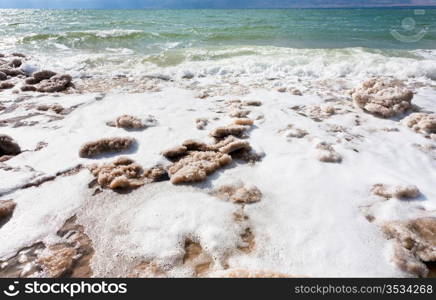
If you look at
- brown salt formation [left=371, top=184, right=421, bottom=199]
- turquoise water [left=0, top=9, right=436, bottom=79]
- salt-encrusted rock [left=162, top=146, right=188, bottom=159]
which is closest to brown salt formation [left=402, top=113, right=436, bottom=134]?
brown salt formation [left=371, top=184, right=421, bottom=199]

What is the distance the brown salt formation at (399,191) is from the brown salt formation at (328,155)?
0.62 m

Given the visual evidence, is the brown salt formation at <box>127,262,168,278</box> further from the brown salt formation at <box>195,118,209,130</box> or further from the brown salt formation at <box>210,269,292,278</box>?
the brown salt formation at <box>195,118,209,130</box>

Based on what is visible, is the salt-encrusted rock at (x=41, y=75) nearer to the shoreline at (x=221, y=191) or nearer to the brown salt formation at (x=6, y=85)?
the brown salt formation at (x=6, y=85)

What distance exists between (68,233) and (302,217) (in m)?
2.01

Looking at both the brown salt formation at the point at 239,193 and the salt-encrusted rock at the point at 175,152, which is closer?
the brown salt formation at the point at 239,193

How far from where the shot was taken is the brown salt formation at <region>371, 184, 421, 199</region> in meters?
2.54

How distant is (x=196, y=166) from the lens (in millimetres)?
2961

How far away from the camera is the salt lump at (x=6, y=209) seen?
239 centimetres

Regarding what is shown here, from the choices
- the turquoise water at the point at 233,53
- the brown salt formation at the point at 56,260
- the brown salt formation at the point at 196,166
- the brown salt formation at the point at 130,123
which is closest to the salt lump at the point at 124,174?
the brown salt formation at the point at 196,166

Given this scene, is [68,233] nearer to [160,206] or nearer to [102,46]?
[160,206]

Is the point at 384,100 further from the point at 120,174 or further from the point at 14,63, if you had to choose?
the point at 14,63

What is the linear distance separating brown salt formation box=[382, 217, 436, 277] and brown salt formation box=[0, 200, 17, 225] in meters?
3.23

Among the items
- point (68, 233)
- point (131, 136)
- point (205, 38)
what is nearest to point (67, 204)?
point (68, 233)

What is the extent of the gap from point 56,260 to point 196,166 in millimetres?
1509
